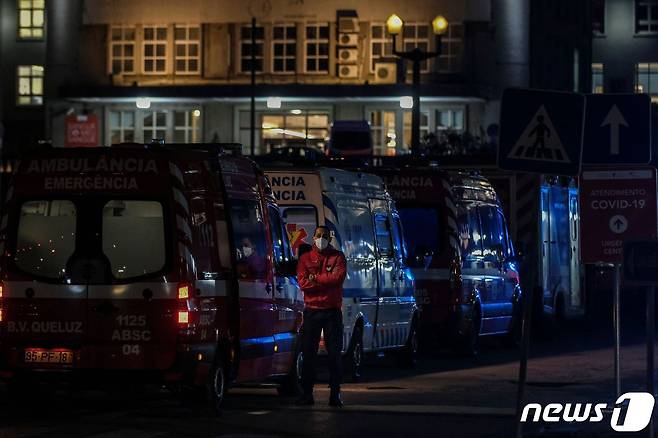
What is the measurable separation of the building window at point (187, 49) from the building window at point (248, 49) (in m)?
1.91

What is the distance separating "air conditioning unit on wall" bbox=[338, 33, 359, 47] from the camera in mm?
78625

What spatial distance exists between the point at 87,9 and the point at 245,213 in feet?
213

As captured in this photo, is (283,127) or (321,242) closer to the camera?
(321,242)

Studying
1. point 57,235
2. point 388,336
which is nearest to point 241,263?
point 57,235

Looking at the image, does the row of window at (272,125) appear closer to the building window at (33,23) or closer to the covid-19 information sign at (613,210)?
the building window at (33,23)

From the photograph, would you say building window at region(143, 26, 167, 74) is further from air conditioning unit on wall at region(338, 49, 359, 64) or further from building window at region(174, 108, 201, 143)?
air conditioning unit on wall at region(338, 49, 359, 64)

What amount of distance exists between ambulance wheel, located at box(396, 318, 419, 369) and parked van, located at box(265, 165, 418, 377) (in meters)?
0.01

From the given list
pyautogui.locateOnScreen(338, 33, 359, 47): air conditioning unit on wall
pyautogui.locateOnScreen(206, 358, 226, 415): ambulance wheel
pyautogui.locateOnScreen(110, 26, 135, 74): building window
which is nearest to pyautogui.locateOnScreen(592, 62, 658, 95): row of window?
pyautogui.locateOnScreen(338, 33, 359, 47): air conditioning unit on wall

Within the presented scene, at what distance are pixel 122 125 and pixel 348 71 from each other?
1034cm

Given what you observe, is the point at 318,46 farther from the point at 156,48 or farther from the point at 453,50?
the point at 156,48

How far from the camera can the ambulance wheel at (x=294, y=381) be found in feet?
59.9

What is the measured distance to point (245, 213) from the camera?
17016 mm

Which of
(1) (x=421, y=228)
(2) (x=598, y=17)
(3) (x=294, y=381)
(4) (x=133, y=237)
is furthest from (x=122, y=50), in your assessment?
(4) (x=133, y=237)

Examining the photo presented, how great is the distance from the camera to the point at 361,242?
21641 millimetres
